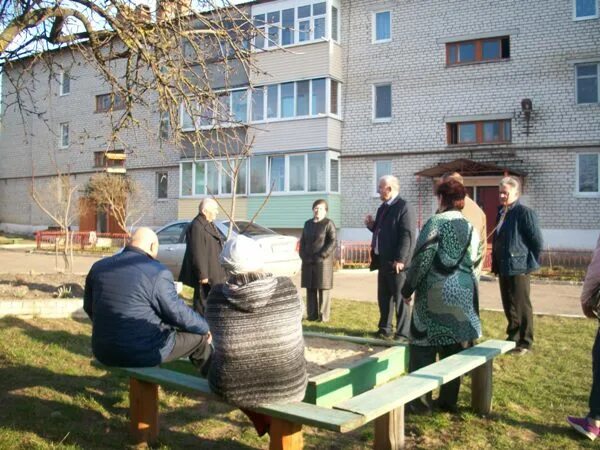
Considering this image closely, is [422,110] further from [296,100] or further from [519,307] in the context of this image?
[519,307]

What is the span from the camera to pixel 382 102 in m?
21.9

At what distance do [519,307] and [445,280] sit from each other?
7.89 feet

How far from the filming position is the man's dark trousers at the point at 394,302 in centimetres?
657

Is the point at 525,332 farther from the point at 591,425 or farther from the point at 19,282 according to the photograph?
the point at 19,282

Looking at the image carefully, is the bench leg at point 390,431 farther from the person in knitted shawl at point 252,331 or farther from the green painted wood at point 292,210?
the green painted wood at point 292,210

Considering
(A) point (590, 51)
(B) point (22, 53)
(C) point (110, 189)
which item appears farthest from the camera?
(C) point (110, 189)

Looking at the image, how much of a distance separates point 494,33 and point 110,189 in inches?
676

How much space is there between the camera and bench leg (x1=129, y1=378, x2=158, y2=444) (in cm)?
389

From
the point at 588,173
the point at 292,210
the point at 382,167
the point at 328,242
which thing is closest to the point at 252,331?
the point at 328,242

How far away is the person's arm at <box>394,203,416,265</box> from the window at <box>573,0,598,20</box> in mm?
15569

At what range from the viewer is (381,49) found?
2181 centimetres

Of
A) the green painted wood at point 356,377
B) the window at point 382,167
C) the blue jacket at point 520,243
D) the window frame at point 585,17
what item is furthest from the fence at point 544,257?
the green painted wood at point 356,377

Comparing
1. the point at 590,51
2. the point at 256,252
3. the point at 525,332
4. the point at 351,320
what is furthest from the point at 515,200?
the point at 590,51

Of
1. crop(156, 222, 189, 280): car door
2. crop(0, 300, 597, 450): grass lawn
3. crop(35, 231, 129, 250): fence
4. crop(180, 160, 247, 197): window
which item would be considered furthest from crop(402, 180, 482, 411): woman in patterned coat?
crop(35, 231, 129, 250): fence
